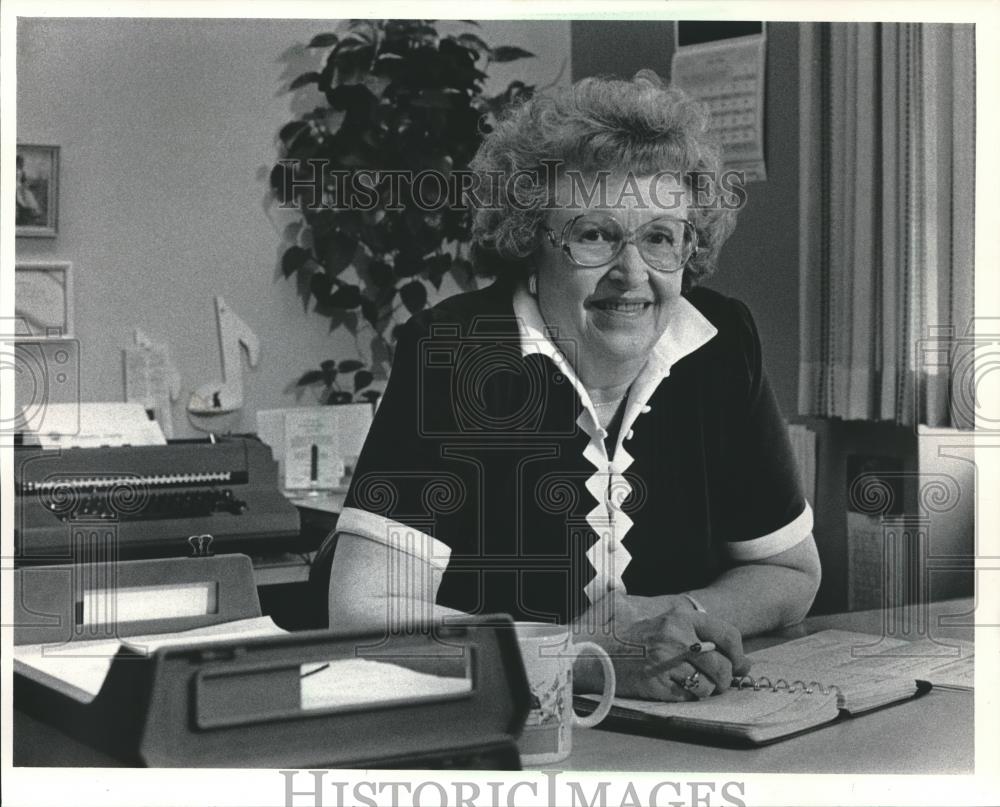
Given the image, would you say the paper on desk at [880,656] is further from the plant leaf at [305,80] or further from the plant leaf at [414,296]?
the plant leaf at [305,80]

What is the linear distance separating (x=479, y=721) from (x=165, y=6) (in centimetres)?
83

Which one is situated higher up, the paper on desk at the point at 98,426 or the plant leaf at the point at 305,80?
the plant leaf at the point at 305,80

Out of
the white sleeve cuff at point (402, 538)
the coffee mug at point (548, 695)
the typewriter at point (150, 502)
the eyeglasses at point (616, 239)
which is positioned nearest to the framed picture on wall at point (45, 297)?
the typewriter at point (150, 502)

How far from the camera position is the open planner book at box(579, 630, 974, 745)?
1054mm

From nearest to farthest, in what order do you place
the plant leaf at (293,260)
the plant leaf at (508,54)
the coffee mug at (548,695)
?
1. the coffee mug at (548,695)
2. the plant leaf at (508,54)
3. the plant leaf at (293,260)

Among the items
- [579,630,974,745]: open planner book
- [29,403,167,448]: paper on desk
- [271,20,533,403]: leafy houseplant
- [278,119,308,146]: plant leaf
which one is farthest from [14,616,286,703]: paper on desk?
[278,119,308,146]: plant leaf

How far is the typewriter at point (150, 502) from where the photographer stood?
4.58 ft

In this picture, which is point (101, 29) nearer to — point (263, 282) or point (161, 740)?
point (263, 282)

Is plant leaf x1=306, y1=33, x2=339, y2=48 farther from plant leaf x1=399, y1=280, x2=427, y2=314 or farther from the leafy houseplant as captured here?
plant leaf x1=399, y1=280, x2=427, y2=314

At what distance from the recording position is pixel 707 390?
147cm

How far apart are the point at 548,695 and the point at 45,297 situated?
0.80 m

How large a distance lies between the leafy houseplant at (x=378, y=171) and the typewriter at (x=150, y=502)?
0.54ft

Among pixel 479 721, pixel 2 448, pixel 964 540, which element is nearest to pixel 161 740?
pixel 479 721

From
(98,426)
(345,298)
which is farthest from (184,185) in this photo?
(98,426)
